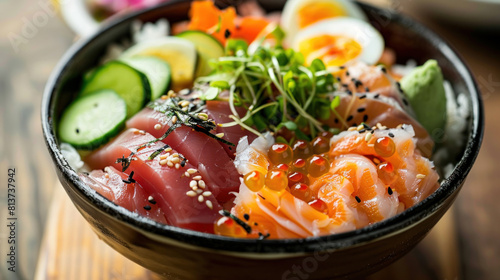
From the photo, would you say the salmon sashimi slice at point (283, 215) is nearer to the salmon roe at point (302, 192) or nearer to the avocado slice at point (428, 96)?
the salmon roe at point (302, 192)

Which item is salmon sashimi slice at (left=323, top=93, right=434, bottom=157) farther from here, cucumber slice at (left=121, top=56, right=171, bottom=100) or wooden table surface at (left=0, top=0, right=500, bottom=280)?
cucumber slice at (left=121, top=56, right=171, bottom=100)

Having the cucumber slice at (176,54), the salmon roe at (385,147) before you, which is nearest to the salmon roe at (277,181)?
the salmon roe at (385,147)

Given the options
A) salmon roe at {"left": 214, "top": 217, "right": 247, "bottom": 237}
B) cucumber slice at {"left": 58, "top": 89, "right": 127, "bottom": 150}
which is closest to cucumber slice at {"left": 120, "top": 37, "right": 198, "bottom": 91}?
cucumber slice at {"left": 58, "top": 89, "right": 127, "bottom": 150}

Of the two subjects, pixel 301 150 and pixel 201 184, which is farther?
pixel 301 150

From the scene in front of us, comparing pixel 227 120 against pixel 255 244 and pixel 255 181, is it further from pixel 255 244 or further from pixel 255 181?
pixel 255 244

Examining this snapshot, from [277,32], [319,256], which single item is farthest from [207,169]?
[277,32]

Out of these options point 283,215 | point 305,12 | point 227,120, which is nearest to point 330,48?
point 305,12

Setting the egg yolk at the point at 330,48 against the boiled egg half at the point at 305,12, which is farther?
the boiled egg half at the point at 305,12
